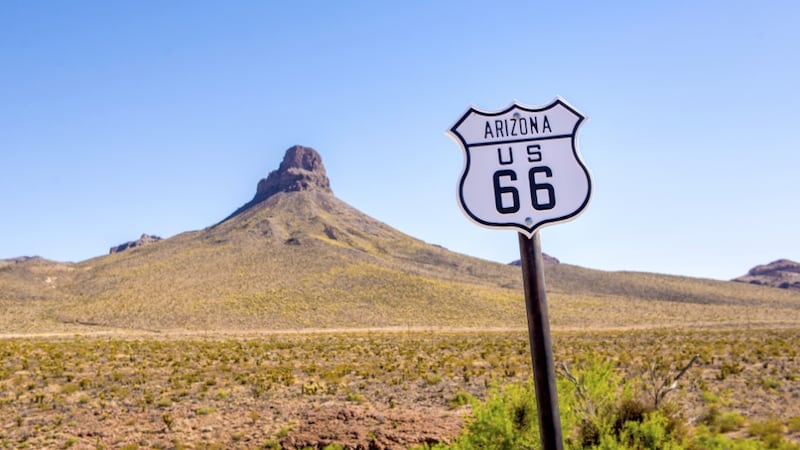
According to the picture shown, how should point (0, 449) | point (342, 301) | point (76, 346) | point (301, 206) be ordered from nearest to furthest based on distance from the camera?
point (0, 449), point (76, 346), point (342, 301), point (301, 206)

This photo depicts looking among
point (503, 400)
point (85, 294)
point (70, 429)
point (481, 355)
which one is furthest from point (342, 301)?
point (503, 400)

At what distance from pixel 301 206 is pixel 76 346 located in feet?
385

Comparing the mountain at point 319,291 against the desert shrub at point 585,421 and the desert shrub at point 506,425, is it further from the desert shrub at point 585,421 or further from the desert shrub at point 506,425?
the desert shrub at point 506,425

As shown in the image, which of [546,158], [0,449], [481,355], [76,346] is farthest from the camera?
[76,346]

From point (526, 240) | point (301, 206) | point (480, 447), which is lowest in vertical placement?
point (480, 447)

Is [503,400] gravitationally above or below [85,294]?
below

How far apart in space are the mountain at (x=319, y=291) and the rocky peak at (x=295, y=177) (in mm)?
29511

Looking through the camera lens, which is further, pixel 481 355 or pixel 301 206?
pixel 301 206

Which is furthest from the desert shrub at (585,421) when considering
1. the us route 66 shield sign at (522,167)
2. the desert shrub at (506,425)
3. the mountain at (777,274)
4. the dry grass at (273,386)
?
the mountain at (777,274)

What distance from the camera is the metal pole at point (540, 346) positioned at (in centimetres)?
374

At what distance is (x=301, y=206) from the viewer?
149 metres

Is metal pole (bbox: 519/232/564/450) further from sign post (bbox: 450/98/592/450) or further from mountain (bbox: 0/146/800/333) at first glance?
mountain (bbox: 0/146/800/333)

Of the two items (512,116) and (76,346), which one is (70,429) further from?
(76,346)

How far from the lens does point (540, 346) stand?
380 centimetres
